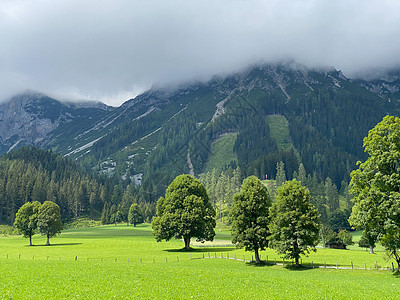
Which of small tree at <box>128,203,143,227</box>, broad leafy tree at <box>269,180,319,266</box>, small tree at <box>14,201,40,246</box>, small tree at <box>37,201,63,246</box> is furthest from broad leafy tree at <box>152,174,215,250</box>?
small tree at <box>128,203,143,227</box>

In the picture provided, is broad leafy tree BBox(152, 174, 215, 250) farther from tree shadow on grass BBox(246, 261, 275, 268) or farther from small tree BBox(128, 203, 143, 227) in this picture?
small tree BBox(128, 203, 143, 227)

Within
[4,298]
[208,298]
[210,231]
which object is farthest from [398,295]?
[210,231]

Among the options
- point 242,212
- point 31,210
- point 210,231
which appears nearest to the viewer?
point 242,212

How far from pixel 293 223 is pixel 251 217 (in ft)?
29.4

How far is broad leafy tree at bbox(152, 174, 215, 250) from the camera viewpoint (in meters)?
76.7

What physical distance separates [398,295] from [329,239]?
287 ft

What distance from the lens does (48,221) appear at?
335ft

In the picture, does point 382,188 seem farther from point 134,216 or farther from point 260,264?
point 134,216

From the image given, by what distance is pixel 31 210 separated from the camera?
4291 inches

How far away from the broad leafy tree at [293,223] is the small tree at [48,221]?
81.1m

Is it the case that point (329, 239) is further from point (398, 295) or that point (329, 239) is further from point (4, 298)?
point (4, 298)

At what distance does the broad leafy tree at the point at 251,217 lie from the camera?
57.2 m

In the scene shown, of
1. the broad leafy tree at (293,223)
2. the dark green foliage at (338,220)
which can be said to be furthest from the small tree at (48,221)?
the dark green foliage at (338,220)

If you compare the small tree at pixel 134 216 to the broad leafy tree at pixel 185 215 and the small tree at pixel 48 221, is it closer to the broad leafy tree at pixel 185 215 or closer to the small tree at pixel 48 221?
the small tree at pixel 48 221
